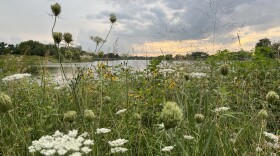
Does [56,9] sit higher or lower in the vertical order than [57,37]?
A: higher

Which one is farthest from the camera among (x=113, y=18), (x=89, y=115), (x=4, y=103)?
(x=113, y=18)

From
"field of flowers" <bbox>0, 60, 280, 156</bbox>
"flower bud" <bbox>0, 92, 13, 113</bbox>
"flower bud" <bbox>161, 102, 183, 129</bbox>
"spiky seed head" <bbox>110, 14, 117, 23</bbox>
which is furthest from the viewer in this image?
"spiky seed head" <bbox>110, 14, 117, 23</bbox>

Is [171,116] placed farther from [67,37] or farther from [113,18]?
[113,18]

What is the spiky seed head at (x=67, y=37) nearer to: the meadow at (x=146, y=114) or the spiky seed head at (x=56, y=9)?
the meadow at (x=146, y=114)

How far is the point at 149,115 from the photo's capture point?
4.28 meters

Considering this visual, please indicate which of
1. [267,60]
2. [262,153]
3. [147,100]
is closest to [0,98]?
[262,153]

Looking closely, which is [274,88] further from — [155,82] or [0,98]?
[0,98]

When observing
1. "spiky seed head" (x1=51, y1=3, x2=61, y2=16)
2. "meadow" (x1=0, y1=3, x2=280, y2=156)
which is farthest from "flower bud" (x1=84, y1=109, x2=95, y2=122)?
"spiky seed head" (x1=51, y1=3, x2=61, y2=16)

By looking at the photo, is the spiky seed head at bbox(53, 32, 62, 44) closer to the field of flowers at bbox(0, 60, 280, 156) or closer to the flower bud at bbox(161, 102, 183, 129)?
the field of flowers at bbox(0, 60, 280, 156)

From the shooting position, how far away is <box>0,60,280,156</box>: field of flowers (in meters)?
2.39

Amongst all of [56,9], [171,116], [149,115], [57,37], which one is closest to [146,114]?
[149,115]

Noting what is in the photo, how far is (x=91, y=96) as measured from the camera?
5.12 meters

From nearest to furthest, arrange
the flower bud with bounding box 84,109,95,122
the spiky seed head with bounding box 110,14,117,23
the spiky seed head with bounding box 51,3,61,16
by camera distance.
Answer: the flower bud with bounding box 84,109,95,122 < the spiky seed head with bounding box 51,3,61,16 < the spiky seed head with bounding box 110,14,117,23

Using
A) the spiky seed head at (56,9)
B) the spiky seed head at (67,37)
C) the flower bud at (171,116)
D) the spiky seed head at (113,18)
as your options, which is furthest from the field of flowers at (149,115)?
the spiky seed head at (113,18)
